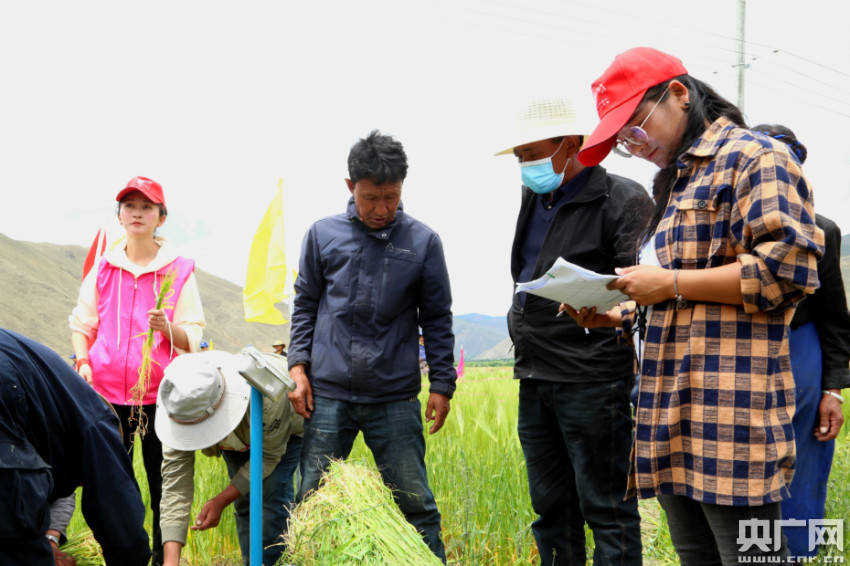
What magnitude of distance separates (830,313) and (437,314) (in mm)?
1497

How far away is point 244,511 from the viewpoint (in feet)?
9.97

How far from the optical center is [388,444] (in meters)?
2.81

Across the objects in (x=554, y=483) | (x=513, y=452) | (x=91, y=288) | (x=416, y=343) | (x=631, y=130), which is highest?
(x=631, y=130)

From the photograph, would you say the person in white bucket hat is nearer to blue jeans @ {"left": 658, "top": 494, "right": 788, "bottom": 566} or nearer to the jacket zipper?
the jacket zipper

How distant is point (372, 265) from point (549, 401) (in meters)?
0.90

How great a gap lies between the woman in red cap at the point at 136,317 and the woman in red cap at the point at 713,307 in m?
2.22

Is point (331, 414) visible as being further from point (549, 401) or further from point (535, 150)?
point (535, 150)

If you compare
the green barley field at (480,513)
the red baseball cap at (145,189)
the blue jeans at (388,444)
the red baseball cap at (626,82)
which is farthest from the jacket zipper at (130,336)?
the red baseball cap at (626,82)

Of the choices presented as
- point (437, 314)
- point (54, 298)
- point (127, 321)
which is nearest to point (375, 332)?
point (437, 314)

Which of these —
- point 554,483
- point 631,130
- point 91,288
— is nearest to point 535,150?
point 631,130

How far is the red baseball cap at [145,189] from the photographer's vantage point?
336 cm

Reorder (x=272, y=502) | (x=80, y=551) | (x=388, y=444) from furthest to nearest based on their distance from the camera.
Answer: (x=272, y=502), (x=388, y=444), (x=80, y=551)

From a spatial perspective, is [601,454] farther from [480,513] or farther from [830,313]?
[480,513]

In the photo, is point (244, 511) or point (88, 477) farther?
point (244, 511)
